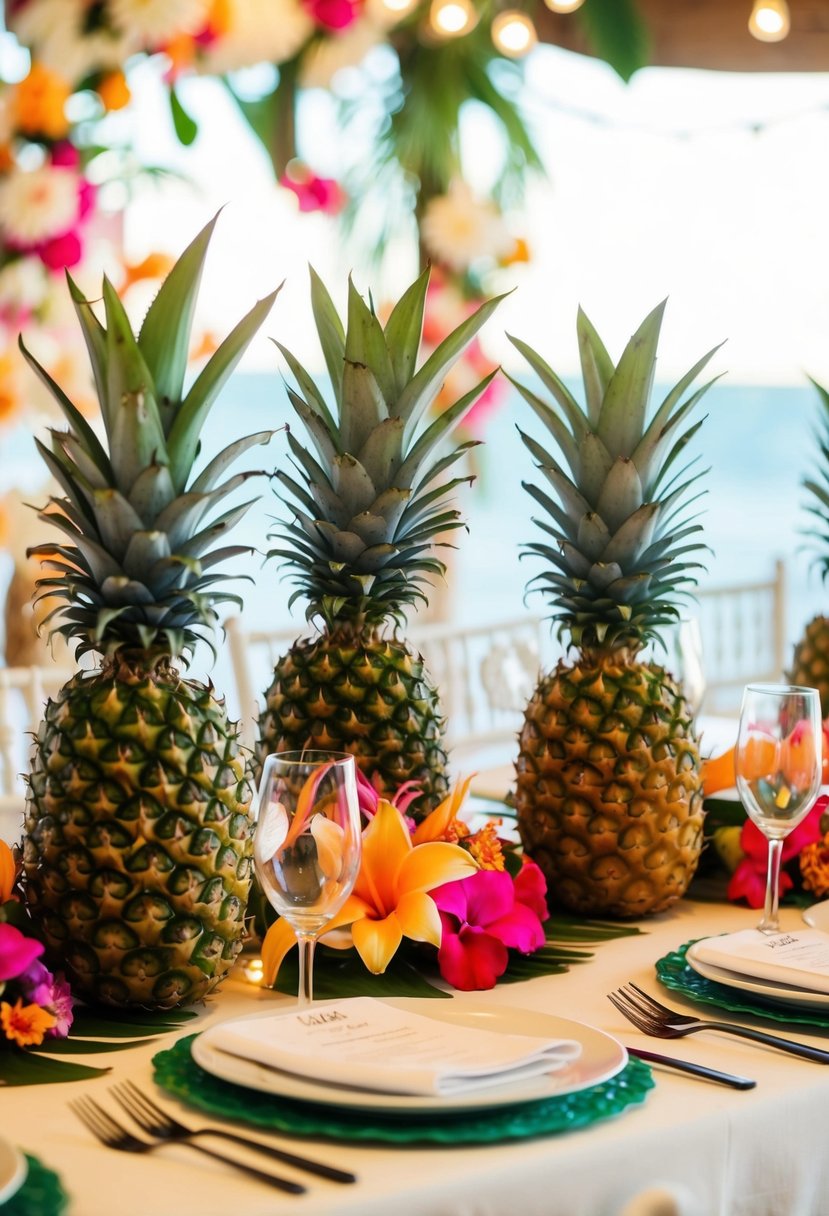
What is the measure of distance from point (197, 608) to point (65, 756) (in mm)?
179

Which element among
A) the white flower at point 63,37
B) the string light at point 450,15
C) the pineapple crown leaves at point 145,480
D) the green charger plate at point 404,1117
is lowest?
the green charger plate at point 404,1117

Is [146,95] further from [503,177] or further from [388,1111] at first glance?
[388,1111]

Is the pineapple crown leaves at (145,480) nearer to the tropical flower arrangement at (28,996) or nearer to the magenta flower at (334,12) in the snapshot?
the tropical flower arrangement at (28,996)

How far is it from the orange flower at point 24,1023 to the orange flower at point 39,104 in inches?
79.3

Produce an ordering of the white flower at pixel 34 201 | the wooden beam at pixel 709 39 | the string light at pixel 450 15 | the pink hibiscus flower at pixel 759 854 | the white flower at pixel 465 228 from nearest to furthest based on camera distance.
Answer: the pink hibiscus flower at pixel 759 854
the white flower at pixel 34 201
the string light at pixel 450 15
the white flower at pixel 465 228
the wooden beam at pixel 709 39

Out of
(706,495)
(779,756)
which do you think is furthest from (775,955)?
(706,495)

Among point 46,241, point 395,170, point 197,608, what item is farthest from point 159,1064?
point 395,170

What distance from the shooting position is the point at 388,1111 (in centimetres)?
95

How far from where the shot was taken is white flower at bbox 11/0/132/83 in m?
2.68

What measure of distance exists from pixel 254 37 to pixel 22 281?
95cm

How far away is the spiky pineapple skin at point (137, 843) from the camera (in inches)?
46.0

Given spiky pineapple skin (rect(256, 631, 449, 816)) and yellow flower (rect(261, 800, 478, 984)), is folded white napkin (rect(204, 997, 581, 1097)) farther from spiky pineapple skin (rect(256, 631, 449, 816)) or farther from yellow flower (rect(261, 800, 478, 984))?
spiky pineapple skin (rect(256, 631, 449, 816))

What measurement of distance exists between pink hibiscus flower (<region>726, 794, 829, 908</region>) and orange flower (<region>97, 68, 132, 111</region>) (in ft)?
6.76

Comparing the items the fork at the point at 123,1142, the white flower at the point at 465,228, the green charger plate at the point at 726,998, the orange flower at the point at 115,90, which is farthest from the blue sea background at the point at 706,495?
the fork at the point at 123,1142
